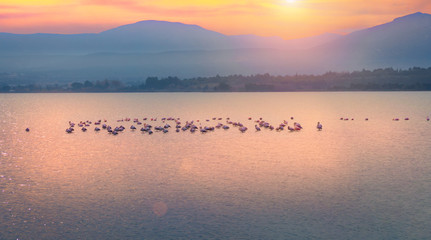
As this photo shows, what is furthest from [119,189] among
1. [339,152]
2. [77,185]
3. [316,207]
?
[339,152]

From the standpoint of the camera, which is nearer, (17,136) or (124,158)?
(124,158)

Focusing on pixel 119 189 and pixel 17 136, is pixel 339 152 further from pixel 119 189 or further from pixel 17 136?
pixel 17 136

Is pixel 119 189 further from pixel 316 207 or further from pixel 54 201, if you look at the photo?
pixel 316 207

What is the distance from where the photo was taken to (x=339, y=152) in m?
43.7

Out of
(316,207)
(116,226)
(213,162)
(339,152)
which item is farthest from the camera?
(339,152)

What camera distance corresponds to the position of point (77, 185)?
30125 millimetres


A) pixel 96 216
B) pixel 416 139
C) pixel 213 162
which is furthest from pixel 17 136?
pixel 416 139

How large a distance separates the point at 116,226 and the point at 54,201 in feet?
19.3

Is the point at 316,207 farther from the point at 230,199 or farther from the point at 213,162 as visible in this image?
the point at 213,162

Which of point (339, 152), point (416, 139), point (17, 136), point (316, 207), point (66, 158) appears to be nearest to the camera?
point (316, 207)

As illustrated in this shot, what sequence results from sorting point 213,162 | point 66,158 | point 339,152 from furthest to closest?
1. point 339,152
2. point 66,158
3. point 213,162

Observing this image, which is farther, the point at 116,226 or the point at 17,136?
the point at 17,136

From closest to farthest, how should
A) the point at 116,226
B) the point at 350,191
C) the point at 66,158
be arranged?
1. the point at 116,226
2. the point at 350,191
3. the point at 66,158

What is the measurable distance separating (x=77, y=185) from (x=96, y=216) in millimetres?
6879
